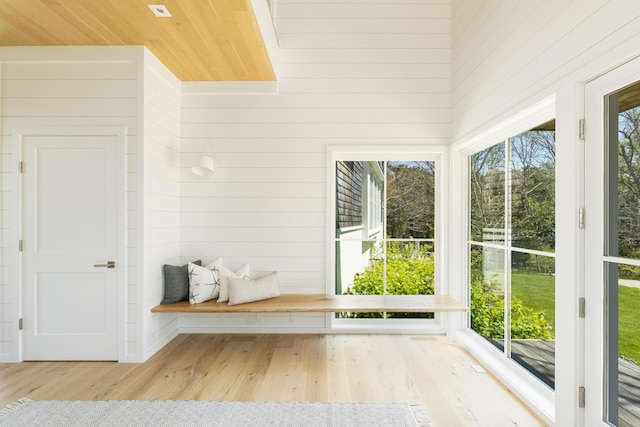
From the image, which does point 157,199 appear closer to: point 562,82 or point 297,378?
point 297,378

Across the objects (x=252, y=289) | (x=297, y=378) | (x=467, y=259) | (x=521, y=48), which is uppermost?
(x=521, y=48)

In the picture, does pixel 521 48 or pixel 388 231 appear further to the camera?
pixel 388 231

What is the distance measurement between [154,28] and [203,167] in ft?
4.17

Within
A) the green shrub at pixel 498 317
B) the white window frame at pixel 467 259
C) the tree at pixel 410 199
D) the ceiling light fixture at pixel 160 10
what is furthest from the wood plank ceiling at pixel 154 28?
the green shrub at pixel 498 317

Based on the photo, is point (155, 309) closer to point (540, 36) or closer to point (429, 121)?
point (429, 121)

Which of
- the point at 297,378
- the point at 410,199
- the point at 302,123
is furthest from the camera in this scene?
the point at 410,199

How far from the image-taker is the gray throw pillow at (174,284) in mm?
3375

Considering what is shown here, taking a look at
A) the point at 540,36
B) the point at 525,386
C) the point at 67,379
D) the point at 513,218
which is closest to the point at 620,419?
the point at 525,386

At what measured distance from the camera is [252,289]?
132 inches

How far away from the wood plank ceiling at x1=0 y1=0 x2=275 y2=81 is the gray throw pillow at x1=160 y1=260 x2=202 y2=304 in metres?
1.94

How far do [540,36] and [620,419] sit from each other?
209cm

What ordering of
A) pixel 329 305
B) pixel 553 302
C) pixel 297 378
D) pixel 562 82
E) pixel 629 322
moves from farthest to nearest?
pixel 329 305 < pixel 297 378 < pixel 553 302 < pixel 562 82 < pixel 629 322

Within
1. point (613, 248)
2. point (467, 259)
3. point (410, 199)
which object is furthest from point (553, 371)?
point (410, 199)

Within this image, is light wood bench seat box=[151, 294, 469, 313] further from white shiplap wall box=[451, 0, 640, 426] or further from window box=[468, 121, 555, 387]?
white shiplap wall box=[451, 0, 640, 426]
